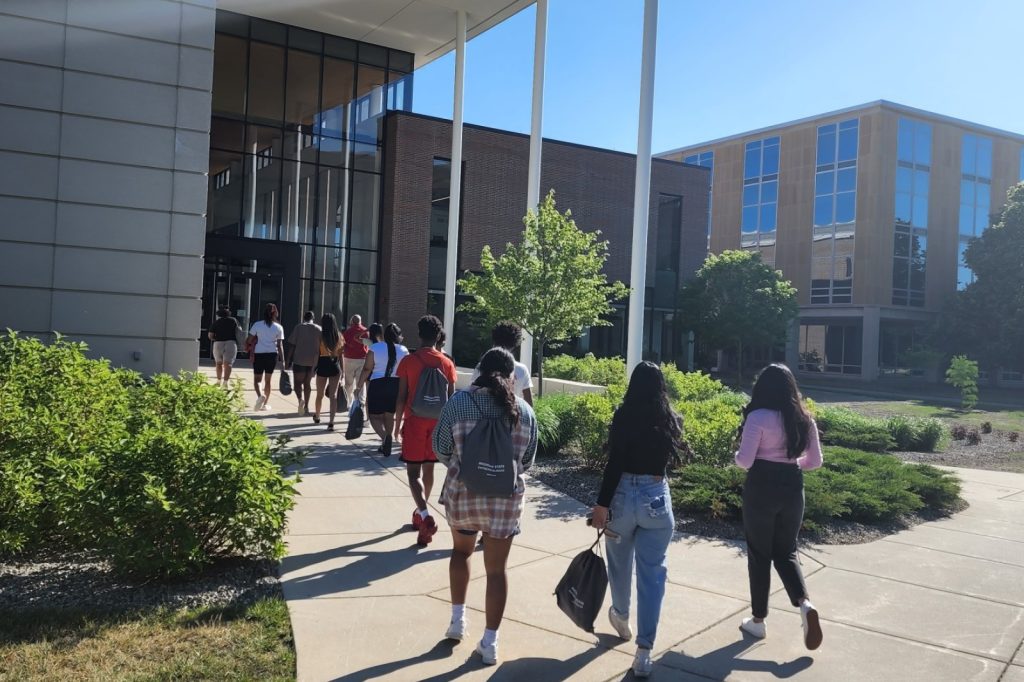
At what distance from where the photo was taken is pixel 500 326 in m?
5.76

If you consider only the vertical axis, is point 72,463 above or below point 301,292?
below

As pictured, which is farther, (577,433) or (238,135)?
(238,135)

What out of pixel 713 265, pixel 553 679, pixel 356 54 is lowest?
pixel 553 679

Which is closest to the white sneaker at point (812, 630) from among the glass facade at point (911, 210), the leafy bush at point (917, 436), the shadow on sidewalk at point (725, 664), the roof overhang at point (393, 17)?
the shadow on sidewalk at point (725, 664)

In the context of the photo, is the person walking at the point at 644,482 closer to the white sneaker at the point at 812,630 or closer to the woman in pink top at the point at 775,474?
the woman in pink top at the point at 775,474

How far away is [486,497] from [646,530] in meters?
0.91

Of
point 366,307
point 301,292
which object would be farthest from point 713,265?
point 301,292

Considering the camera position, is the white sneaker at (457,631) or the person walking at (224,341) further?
the person walking at (224,341)

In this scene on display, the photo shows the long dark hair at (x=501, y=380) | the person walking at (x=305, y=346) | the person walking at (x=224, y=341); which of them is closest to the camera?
the long dark hair at (x=501, y=380)

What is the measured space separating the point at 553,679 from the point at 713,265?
38918 millimetres

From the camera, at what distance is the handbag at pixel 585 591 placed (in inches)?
180

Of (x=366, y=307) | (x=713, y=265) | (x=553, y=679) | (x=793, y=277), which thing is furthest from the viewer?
(x=793, y=277)

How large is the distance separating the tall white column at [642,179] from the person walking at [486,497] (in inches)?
371

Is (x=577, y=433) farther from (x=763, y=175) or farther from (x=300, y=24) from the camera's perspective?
(x=763, y=175)
